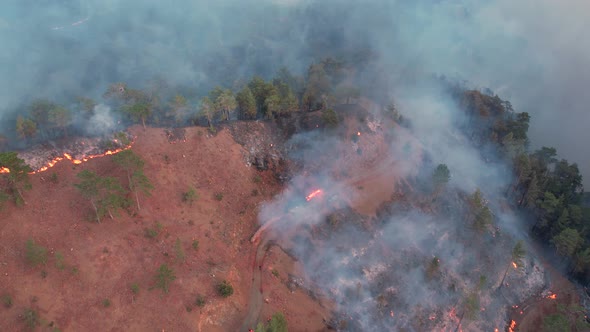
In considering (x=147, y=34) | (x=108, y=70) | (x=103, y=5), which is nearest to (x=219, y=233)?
(x=108, y=70)

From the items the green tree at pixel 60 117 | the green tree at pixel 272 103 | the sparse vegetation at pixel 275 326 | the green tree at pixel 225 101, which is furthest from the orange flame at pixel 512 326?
the green tree at pixel 60 117

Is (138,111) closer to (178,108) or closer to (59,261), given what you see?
(178,108)

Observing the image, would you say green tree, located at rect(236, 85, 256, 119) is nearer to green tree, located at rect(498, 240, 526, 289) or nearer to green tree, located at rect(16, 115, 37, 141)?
green tree, located at rect(16, 115, 37, 141)

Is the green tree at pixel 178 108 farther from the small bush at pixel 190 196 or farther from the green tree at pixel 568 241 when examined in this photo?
the green tree at pixel 568 241

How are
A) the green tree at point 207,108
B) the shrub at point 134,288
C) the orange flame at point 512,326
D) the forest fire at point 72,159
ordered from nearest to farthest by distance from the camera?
1. the shrub at point 134,288
2. the forest fire at point 72,159
3. the orange flame at point 512,326
4. the green tree at point 207,108

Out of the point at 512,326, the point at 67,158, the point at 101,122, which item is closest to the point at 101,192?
the point at 67,158
